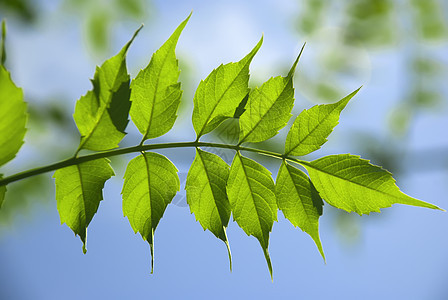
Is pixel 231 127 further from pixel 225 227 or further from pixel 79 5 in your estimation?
pixel 79 5

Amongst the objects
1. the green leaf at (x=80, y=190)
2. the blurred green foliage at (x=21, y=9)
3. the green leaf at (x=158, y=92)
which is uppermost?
the blurred green foliage at (x=21, y=9)

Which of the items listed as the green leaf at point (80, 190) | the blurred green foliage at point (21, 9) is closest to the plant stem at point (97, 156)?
the green leaf at point (80, 190)

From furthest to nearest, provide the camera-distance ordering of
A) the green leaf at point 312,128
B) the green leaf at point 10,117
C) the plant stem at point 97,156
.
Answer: the green leaf at point 312,128 < the plant stem at point 97,156 < the green leaf at point 10,117

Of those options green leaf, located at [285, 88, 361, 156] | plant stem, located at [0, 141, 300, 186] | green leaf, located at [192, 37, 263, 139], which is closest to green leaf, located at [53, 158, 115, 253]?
plant stem, located at [0, 141, 300, 186]

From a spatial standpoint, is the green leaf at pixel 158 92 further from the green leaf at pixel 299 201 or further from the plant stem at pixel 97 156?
the green leaf at pixel 299 201

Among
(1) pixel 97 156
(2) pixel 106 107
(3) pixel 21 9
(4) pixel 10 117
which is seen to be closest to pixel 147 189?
(1) pixel 97 156
